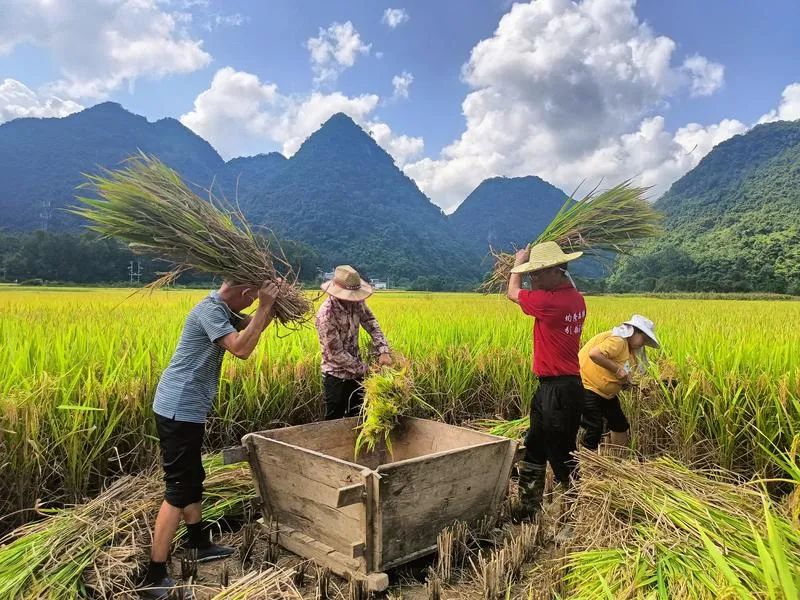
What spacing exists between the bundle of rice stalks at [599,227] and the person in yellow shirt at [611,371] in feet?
1.94

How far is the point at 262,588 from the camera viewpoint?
2.17 metres

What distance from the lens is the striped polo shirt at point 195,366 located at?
2.50 m

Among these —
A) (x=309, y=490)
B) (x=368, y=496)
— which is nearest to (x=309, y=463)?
(x=309, y=490)

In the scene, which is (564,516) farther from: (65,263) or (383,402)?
(65,263)

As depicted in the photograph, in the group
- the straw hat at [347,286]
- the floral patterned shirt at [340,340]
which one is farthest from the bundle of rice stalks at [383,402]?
the straw hat at [347,286]

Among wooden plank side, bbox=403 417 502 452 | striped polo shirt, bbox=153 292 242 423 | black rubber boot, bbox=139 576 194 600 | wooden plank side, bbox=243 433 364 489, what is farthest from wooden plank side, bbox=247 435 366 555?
wooden plank side, bbox=403 417 502 452

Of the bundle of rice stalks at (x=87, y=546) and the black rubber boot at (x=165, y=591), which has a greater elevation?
the bundle of rice stalks at (x=87, y=546)

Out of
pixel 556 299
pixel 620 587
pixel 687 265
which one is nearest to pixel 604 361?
pixel 556 299

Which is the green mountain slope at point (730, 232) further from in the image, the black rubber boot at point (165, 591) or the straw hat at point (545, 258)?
the black rubber boot at point (165, 591)

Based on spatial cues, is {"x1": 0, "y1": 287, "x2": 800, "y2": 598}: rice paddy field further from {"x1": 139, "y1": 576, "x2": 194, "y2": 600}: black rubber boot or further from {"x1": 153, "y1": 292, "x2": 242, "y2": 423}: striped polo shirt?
{"x1": 153, "y1": 292, "x2": 242, "y2": 423}: striped polo shirt

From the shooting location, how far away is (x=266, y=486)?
288 centimetres

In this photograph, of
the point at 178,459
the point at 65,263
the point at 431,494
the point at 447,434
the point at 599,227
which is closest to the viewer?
the point at 178,459

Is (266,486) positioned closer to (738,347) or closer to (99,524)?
(99,524)

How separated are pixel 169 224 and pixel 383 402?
4.60ft
